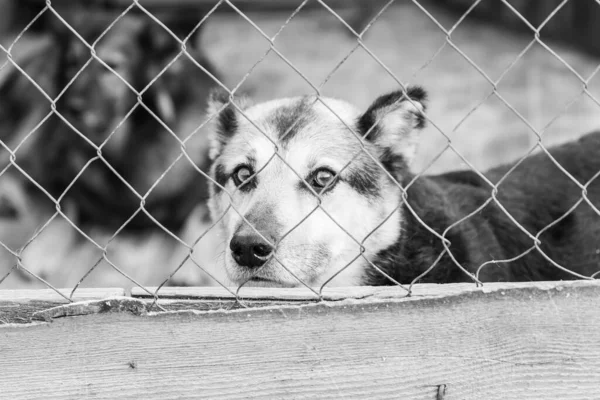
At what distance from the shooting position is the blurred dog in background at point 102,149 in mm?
7656

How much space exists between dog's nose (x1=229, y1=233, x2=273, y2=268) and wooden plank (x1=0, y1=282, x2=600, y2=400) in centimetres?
67

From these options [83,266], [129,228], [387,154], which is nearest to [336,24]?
[129,228]

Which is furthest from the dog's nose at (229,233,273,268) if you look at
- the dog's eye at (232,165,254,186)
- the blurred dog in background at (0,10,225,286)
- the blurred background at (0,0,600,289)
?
the blurred dog in background at (0,10,225,286)

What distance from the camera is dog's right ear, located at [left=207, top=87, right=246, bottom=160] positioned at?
4.41 metres

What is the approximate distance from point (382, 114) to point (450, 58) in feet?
16.8

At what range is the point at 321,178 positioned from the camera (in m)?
3.93

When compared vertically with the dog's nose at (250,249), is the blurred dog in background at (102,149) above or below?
below

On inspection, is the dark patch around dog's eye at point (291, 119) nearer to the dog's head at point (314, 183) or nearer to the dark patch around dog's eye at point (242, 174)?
the dog's head at point (314, 183)

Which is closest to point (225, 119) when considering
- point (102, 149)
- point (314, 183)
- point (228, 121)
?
point (228, 121)

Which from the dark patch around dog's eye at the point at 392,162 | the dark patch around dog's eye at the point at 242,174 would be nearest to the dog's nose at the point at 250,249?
the dark patch around dog's eye at the point at 242,174

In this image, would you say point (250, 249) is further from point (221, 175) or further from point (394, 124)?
point (394, 124)

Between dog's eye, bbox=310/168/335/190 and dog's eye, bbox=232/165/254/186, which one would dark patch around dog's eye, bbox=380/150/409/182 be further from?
dog's eye, bbox=232/165/254/186

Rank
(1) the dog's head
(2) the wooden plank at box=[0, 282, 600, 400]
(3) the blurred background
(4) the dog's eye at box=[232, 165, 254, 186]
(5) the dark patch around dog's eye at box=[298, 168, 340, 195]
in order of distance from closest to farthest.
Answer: (2) the wooden plank at box=[0, 282, 600, 400] < (1) the dog's head < (5) the dark patch around dog's eye at box=[298, 168, 340, 195] < (4) the dog's eye at box=[232, 165, 254, 186] < (3) the blurred background

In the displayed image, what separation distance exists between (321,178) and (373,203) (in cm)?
36
